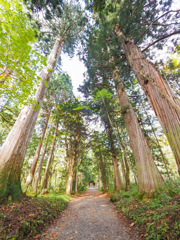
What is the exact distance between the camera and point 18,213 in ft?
8.38

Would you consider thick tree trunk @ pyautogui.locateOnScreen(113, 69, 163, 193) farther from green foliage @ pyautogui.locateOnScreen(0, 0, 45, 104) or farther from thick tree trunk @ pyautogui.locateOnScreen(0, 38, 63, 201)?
green foliage @ pyautogui.locateOnScreen(0, 0, 45, 104)

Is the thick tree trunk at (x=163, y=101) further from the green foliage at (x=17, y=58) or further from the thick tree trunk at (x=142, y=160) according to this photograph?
the green foliage at (x=17, y=58)

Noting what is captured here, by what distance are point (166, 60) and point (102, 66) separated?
3419 mm

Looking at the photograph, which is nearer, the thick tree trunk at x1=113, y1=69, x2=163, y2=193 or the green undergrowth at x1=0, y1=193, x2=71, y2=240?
the green undergrowth at x1=0, y1=193, x2=71, y2=240

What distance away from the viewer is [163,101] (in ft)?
9.11

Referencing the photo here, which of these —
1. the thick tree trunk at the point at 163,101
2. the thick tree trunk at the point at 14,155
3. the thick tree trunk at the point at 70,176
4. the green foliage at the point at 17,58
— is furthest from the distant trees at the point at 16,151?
the thick tree trunk at the point at 70,176

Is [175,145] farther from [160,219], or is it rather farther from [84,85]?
[84,85]

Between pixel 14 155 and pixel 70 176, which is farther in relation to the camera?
pixel 70 176

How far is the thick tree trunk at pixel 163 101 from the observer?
2.29 m

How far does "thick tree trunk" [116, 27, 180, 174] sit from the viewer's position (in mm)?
2289

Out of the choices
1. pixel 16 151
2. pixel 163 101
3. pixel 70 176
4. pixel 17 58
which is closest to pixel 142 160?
pixel 163 101

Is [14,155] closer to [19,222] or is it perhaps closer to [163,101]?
[19,222]

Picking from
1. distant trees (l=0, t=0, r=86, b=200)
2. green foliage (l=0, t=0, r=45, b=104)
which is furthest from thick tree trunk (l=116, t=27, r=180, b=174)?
green foliage (l=0, t=0, r=45, b=104)

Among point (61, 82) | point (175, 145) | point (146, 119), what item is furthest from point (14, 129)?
point (146, 119)
